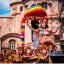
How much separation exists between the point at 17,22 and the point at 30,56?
23.7m

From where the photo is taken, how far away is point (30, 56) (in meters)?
48.5

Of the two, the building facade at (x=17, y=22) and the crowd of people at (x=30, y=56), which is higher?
the building facade at (x=17, y=22)

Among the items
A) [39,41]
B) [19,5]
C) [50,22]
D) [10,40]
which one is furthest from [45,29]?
[19,5]

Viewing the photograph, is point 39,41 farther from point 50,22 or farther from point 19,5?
point 19,5

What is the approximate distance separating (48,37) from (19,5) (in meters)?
18.8

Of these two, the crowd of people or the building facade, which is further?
the building facade

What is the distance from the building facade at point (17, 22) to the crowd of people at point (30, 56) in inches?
410

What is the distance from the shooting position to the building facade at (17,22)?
6150cm

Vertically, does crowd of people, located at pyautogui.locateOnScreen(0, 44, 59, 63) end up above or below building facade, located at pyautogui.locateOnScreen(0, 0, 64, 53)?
below

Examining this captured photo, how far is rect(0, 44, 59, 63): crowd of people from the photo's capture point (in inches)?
1889

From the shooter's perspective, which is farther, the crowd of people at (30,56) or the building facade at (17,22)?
the building facade at (17,22)

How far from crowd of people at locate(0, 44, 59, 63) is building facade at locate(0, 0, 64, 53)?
10.4 metres

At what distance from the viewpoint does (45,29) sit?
2144 inches

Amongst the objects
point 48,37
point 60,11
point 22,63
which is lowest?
point 22,63
